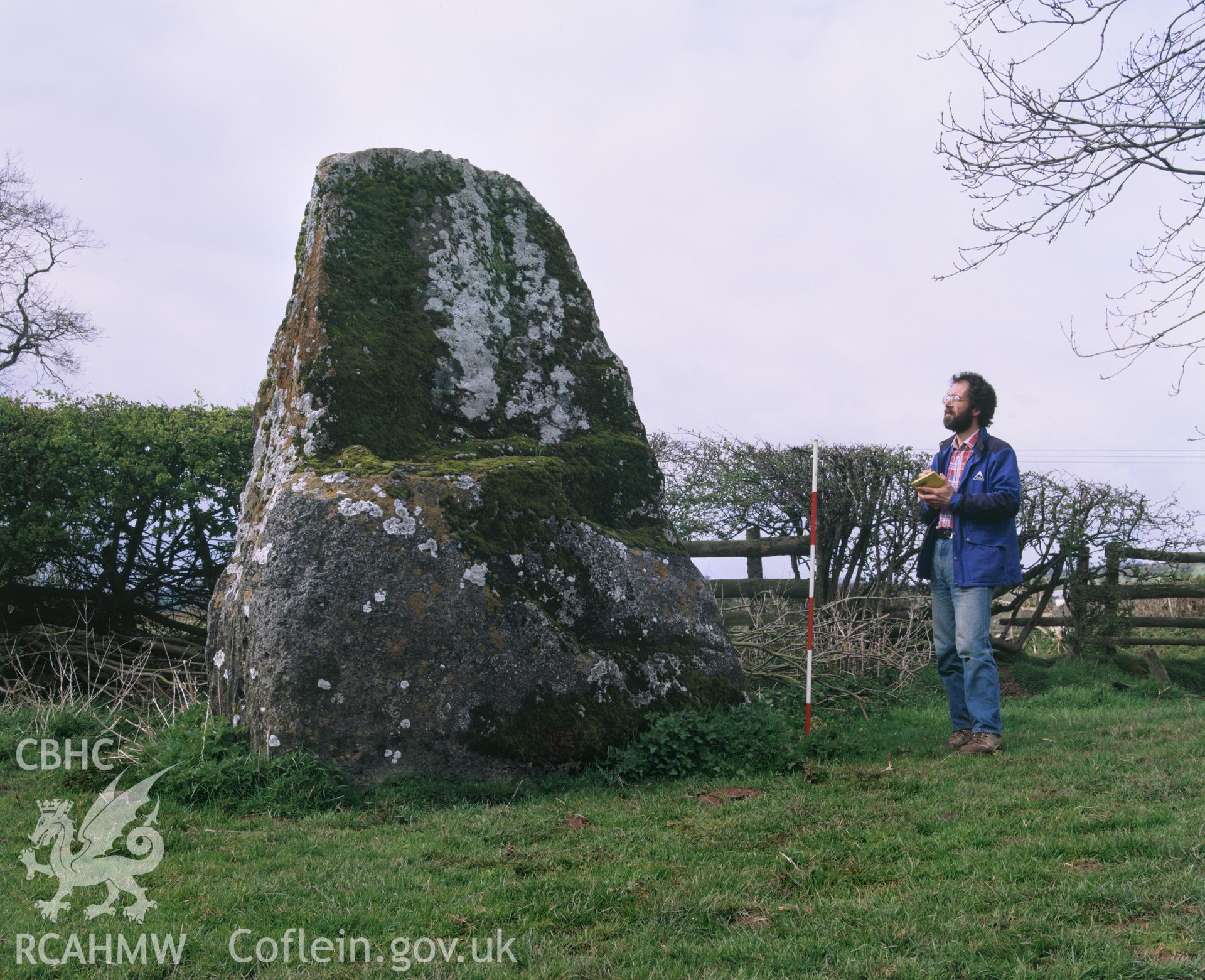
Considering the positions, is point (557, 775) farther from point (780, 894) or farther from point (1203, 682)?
point (1203, 682)

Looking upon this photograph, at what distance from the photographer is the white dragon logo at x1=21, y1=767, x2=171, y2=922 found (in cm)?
379

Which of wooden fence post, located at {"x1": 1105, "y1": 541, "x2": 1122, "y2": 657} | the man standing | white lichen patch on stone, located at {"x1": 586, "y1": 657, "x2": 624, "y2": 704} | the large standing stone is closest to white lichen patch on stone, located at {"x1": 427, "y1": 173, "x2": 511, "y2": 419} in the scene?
the large standing stone

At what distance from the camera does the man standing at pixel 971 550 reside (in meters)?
6.45

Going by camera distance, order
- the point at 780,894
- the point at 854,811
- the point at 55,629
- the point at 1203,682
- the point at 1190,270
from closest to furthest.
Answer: the point at 780,894
the point at 854,811
the point at 1190,270
the point at 55,629
the point at 1203,682

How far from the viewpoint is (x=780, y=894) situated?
372 cm

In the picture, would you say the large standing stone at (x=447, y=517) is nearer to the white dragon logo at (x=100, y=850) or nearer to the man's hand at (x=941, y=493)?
the white dragon logo at (x=100, y=850)

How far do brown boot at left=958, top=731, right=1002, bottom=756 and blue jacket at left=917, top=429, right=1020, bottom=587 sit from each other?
1032 mm

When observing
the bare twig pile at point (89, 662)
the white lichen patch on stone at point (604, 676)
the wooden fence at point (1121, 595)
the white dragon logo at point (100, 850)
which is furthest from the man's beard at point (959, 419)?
the bare twig pile at point (89, 662)

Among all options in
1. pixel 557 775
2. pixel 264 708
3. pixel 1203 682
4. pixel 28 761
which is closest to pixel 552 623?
pixel 557 775

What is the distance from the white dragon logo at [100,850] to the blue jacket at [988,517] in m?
5.17

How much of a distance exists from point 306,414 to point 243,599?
1.20 metres

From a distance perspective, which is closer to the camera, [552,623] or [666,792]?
[666,792]

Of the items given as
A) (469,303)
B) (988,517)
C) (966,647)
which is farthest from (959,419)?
(469,303)

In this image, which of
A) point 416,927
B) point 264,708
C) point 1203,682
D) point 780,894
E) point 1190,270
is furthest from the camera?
point 1203,682
